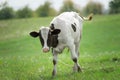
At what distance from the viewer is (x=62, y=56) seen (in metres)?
28.0

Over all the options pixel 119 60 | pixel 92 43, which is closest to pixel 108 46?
pixel 92 43

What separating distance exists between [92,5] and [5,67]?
151440 mm

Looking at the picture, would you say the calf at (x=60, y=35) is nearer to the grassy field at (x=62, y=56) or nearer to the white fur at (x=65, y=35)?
the white fur at (x=65, y=35)

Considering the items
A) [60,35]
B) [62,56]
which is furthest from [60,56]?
[60,35]

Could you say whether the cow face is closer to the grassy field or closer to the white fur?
the white fur

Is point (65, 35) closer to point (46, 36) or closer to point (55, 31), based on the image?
point (55, 31)

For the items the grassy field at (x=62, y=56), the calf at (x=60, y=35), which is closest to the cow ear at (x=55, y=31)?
the calf at (x=60, y=35)

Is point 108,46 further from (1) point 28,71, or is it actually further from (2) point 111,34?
(1) point 28,71

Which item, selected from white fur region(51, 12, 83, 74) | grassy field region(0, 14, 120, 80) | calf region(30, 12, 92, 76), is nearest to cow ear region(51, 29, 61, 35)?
calf region(30, 12, 92, 76)

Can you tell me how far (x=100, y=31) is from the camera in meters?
57.5

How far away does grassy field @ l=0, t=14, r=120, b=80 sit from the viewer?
13844mm

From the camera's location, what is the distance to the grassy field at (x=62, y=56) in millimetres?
13844

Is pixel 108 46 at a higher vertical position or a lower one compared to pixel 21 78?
lower

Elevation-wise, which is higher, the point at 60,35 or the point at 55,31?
the point at 55,31
